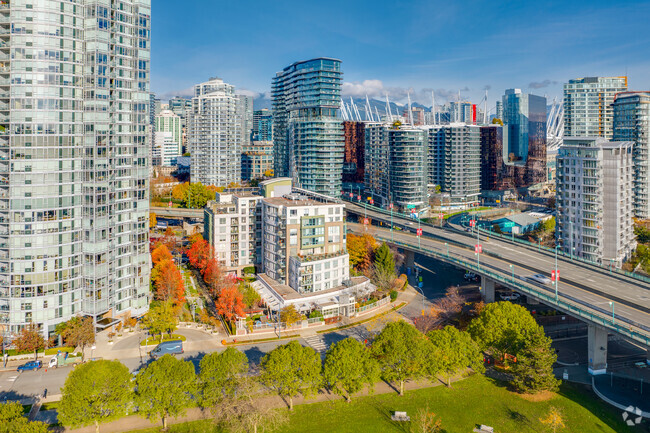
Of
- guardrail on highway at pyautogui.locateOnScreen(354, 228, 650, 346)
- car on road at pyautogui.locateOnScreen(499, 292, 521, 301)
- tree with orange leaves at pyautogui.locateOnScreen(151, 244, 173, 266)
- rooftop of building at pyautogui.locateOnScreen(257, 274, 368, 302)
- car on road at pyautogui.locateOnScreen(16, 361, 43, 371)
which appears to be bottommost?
car on road at pyautogui.locateOnScreen(16, 361, 43, 371)

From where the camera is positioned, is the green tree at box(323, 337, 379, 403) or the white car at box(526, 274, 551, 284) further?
the white car at box(526, 274, 551, 284)

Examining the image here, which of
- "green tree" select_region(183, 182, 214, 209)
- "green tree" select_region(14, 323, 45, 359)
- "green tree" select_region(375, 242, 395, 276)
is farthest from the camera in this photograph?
"green tree" select_region(183, 182, 214, 209)

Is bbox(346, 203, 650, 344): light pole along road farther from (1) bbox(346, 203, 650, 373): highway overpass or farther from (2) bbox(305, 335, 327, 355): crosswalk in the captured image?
(2) bbox(305, 335, 327, 355): crosswalk

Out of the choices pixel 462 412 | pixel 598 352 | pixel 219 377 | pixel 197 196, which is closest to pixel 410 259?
pixel 598 352

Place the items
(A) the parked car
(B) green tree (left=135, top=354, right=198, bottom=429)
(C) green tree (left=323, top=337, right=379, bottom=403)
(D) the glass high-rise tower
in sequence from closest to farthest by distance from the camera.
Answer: (B) green tree (left=135, top=354, right=198, bottom=429)
(C) green tree (left=323, top=337, right=379, bottom=403)
(A) the parked car
(D) the glass high-rise tower

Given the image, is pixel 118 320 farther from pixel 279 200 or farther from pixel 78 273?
pixel 279 200

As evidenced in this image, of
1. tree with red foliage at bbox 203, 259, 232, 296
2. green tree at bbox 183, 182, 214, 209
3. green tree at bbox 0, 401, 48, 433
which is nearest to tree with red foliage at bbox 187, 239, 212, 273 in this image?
tree with red foliage at bbox 203, 259, 232, 296

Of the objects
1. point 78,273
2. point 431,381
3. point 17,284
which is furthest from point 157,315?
point 431,381
